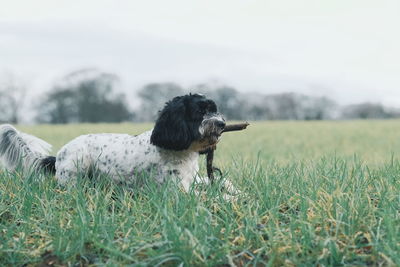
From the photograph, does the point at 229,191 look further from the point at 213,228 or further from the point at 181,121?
the point at 213,228

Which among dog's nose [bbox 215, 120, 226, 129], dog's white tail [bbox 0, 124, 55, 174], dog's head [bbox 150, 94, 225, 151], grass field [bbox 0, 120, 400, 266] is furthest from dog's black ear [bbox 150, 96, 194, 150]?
dog's white tail [bbox 0, 124, 55, 174]

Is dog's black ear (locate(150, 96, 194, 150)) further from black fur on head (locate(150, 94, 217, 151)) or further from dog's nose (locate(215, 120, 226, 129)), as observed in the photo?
dog's nose (locate(215, 120, 226, 129))

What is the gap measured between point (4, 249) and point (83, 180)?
181 cm

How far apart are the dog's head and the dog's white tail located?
7.85ft

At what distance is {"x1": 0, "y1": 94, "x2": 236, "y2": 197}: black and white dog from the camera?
613cm

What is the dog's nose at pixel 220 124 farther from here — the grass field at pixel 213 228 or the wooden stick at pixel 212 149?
the grass field at pixel 213 228

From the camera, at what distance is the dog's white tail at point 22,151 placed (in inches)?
310

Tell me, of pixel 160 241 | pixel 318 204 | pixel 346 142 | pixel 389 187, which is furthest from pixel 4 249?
pixel 346 142

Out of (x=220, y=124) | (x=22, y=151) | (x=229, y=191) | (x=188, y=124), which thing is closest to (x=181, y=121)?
(x=188, y=124)

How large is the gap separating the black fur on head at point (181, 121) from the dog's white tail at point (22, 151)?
2372 mm

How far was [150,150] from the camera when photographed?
6.59 meters

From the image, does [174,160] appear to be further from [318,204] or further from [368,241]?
[368,241]

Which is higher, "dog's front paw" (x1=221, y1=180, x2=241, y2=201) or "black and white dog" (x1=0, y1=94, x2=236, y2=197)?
"black and white dog" (x1=0, y1=94, x2=236, y2=197)

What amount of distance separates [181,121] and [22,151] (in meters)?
3.03
